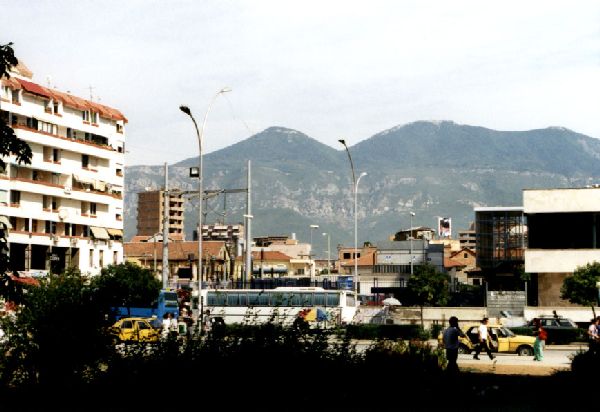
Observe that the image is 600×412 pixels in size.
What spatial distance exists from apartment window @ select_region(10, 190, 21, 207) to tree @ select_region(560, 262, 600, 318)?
45.6m

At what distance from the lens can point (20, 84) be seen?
8231cm

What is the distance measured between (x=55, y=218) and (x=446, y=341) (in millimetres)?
67854

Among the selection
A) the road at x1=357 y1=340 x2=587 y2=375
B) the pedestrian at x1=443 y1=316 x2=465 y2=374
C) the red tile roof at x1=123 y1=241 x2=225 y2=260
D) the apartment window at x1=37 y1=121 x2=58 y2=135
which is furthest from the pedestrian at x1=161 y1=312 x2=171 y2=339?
the red tile roof at x1=123 y1=241 x2=225 y2=260

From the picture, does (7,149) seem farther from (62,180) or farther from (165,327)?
(62,180)

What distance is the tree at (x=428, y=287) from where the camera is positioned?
10181cm

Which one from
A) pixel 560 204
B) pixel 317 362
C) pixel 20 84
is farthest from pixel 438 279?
pixel 317 362

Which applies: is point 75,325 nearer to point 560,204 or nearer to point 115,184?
point 560,204

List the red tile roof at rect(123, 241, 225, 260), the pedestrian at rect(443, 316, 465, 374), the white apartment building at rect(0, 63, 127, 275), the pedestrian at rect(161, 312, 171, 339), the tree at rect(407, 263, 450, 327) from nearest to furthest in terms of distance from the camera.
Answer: the pedestrian at rect(161, 312, 171, 339)
the pedestrian at rect(443, 316, 465, 374)
the white apartment building at rect(0, 63, 127, 275)
the tree at rect(407, 263, 450, 327)
the red tile roof at rect(123, 241, 225, 260)

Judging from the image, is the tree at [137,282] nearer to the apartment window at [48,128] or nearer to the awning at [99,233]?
the awning at [99,233]

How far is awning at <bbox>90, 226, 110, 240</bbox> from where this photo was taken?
90863mm

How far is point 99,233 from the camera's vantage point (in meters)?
91.4

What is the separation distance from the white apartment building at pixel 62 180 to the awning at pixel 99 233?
10cm

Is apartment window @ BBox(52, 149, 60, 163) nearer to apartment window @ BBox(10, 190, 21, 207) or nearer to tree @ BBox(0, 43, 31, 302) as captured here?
apartment window @ BBox(10, 190, 21, 207)

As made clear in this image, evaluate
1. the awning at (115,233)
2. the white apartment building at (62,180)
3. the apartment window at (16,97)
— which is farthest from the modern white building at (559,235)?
the apartment window at (16,97)
